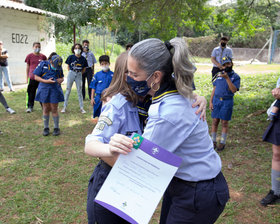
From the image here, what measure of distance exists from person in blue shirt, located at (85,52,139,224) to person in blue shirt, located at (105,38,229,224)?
0.47ft

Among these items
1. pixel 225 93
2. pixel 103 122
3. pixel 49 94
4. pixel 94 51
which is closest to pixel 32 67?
pixel 49 94

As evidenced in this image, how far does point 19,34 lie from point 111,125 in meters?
13.0

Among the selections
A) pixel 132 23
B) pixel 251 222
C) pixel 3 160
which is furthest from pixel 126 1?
pixel 251 222

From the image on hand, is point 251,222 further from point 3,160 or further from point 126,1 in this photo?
point 126,1

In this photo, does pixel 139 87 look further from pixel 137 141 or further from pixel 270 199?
pixel 270 199

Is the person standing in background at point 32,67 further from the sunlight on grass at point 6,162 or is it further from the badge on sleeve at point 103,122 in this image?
the badge on sleeve at point 103,122

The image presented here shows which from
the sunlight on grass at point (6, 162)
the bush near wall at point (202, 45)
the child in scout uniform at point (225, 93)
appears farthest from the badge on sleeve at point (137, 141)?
the bush near wall at point (202, 45)

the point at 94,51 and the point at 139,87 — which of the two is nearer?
the point at 139,87

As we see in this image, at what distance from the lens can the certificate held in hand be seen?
1.36m

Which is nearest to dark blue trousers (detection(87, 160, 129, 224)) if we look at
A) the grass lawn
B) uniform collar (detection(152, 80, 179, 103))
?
uniform collar (detection(152, 80, 179, 103))

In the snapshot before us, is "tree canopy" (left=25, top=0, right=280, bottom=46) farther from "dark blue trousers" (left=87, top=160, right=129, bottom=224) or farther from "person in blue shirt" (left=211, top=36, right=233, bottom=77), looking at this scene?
"dark blue trousers" (left=87, top=160, right=129, bottom=224)

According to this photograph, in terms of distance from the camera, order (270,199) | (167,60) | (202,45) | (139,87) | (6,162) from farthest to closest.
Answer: (202,45), (6,162), (270,199), (139,87), (167,60)

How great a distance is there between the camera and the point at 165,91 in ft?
4.84

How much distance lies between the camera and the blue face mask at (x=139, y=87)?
157cm
